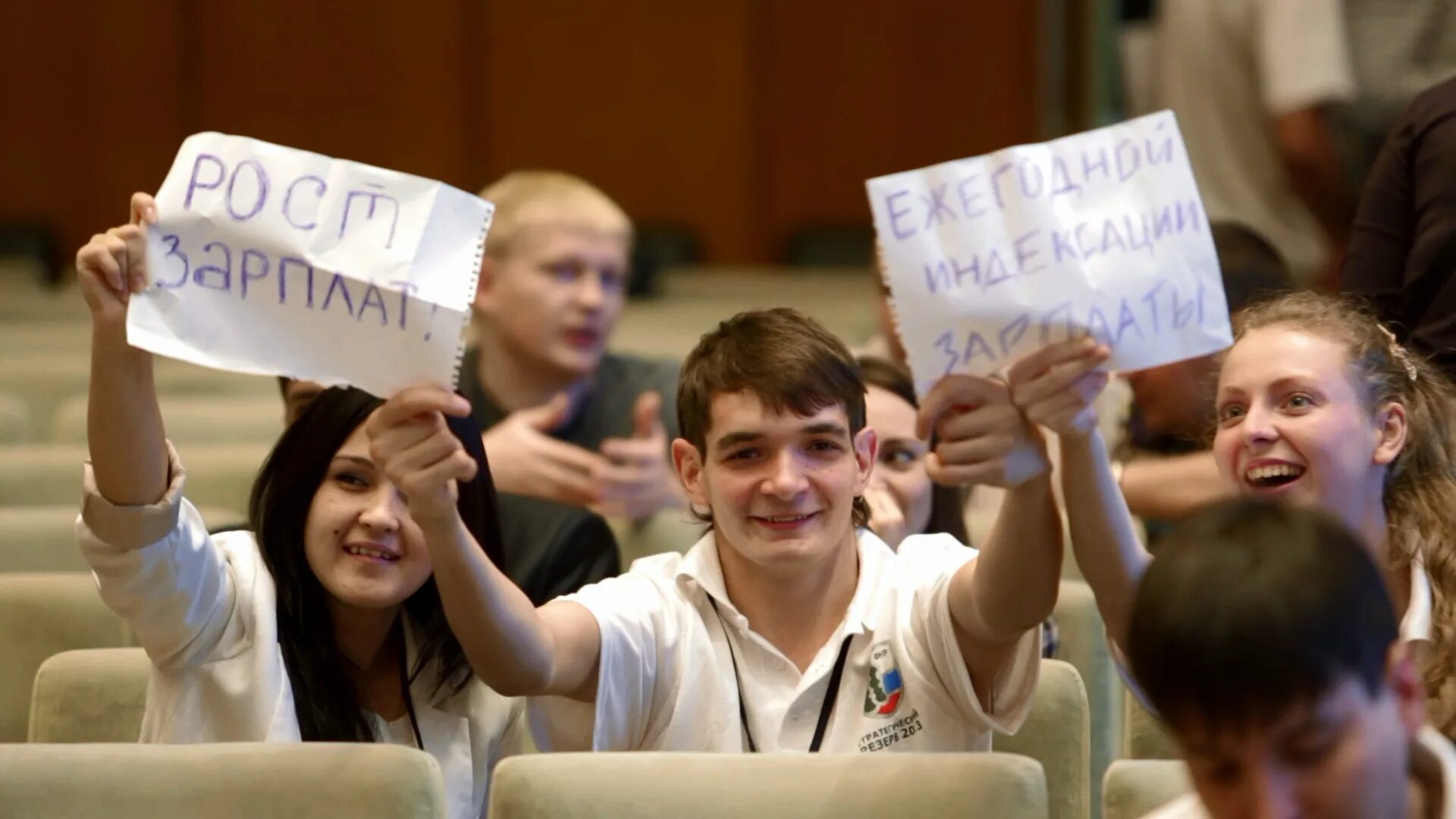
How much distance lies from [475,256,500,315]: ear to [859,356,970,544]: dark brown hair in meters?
0.95

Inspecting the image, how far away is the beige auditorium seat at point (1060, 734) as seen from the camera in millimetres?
2199

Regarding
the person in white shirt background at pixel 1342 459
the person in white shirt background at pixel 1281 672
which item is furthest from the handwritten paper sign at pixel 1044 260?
the person in white shirt background at pixel 1281 672

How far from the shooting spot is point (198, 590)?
2033mm

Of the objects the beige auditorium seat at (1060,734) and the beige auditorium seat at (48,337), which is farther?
the beige auditorium seat at (48,337)

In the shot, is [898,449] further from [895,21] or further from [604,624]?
[895,21]

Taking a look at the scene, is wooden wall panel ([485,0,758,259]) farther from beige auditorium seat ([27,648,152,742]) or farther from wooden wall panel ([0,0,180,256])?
beige auditorium seat ([27,648,152,742])

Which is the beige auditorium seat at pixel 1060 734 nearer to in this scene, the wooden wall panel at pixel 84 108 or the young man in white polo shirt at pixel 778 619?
the young man in white polo shirt at pixel 778 619

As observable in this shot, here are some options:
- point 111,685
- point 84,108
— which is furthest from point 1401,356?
point 84,108

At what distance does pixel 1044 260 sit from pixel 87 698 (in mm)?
1253

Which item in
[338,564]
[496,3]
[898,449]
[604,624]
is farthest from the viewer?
[496,3]

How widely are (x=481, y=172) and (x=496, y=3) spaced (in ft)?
2.17

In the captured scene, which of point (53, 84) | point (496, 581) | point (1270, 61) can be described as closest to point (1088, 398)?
point (496, 581)

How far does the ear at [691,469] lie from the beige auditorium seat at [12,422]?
190cm

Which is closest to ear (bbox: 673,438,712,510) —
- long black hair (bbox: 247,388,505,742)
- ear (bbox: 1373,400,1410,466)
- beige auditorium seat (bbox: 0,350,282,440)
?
long black hair (bbox: 247,388,505,742)
